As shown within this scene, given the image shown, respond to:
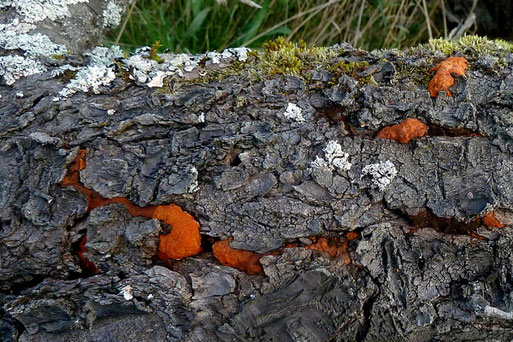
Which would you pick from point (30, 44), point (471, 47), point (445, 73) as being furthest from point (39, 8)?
point (471, 47)

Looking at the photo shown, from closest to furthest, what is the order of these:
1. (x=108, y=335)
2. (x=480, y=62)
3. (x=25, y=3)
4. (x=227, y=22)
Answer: (x=108, y=335)
(x=480, y=62)
(x=25, y=3)
(x=227, y=22)

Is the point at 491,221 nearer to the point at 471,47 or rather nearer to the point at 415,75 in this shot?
the point at 415,75

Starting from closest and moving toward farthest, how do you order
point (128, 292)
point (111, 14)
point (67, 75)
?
point (128, 292)
point (67, 75)
point (111, 14)

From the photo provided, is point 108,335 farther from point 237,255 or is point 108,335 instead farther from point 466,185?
point 466,185

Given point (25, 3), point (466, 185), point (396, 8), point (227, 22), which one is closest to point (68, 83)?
point (25, 3)

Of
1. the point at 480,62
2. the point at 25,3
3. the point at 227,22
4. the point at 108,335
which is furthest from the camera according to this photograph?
the point at 227,22

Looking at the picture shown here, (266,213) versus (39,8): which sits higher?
(39,8)

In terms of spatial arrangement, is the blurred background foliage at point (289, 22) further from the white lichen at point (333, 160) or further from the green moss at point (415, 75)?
the white lichen at point (333, 160)

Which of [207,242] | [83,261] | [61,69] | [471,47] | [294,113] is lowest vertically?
[83,261]

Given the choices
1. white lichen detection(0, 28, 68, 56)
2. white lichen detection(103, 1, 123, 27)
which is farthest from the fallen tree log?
white lichen detection(103, 1, 123, 27)
